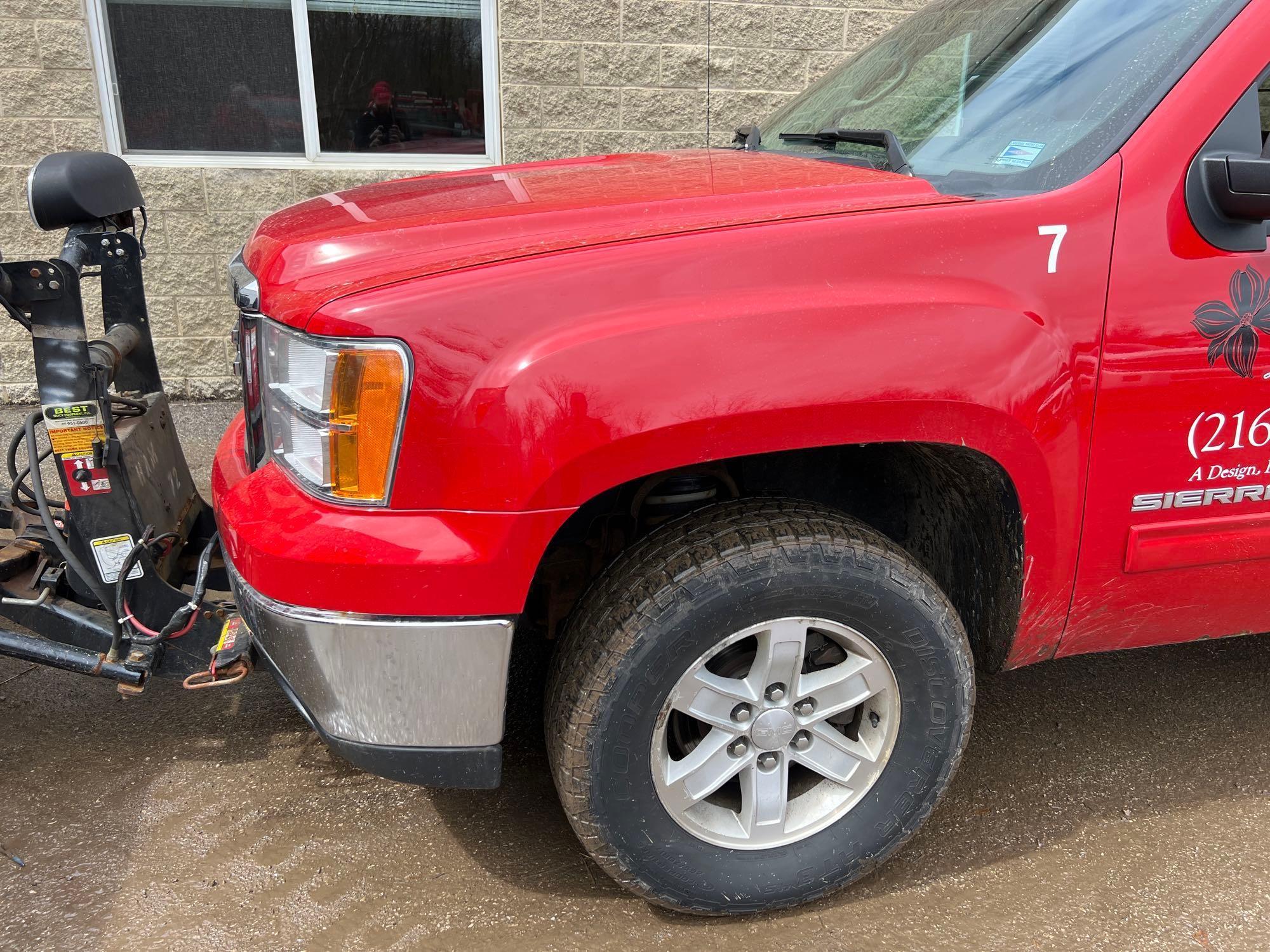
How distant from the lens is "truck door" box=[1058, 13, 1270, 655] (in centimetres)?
185

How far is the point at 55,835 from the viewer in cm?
232

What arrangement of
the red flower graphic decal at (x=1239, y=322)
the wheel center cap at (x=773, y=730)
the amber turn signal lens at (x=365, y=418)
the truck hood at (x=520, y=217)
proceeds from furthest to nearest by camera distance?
the wheel center cap at (x=773, y=730), the red flower graphic decal at (x=1239, y=322), the truck hood at (x=520, y=217), the amber turn signal lens at (x=365, y=418)

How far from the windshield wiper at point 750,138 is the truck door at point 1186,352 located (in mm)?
1348

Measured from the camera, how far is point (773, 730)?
204 centimetres

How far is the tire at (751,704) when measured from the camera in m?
1.86

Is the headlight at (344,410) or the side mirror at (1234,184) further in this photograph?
the side mirror at (1234,184)

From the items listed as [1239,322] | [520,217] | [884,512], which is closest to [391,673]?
[520,217]

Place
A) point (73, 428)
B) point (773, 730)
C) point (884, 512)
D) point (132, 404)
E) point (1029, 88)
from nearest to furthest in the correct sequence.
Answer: point (773, 730), point (1029, 88), point (73, 428), point (884, 512), point (132, 404)

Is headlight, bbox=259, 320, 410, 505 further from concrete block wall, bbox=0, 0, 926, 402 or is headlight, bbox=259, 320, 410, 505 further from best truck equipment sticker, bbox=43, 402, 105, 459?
concrete block wall, bbox=0, 0, 926, 402

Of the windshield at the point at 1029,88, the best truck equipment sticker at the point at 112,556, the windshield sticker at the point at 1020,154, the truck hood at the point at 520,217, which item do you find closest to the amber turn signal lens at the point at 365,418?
the truck hood at the point at 520,217

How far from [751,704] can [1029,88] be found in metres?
1.51

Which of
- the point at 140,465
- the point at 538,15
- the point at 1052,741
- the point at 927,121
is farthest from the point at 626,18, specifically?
the point at 1052,741

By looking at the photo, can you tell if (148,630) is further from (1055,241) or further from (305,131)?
(305,131)

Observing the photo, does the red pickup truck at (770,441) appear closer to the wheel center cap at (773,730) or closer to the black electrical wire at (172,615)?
the wheel center cap at (773,730)
